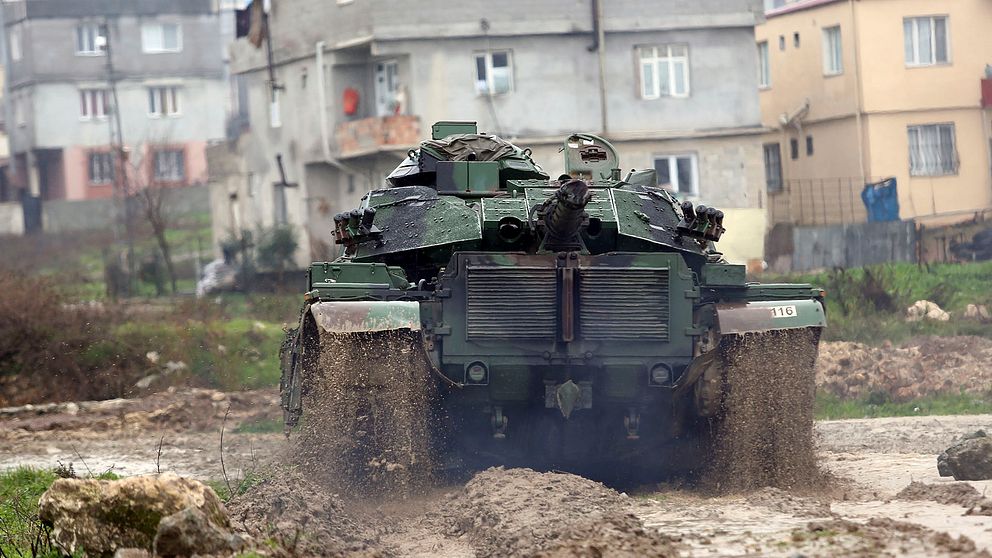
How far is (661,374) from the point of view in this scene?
43.5ft

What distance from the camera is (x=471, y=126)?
16.3 metres

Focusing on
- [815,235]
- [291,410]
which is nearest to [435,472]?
[291,410]

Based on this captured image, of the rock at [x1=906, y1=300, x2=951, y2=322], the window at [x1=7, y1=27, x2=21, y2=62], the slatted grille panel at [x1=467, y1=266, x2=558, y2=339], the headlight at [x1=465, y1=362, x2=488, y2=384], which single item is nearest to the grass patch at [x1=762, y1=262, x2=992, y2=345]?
the rock at [x1=906, y1=300, x2=951, y2=322]

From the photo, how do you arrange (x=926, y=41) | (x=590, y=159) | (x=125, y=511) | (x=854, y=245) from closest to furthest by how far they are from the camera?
(x=125, y=511), (x=590, y=159), (x=854, y=245), (x=926, y=41)

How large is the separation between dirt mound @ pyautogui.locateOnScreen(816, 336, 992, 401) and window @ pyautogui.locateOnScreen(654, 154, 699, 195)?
11.6 meters

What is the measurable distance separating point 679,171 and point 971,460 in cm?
2206

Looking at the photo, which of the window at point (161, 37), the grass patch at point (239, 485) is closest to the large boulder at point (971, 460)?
the grass patch at point (239, 485)

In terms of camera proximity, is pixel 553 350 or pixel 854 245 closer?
pixel 553 350

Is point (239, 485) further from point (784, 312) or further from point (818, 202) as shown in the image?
point (818, 202)

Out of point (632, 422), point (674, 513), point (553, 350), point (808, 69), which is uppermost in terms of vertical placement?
point (808, 69)

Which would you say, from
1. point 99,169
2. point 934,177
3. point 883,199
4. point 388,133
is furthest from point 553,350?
point 99,169

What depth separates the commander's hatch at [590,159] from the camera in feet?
51.5

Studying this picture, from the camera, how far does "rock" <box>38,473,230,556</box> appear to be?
988cm

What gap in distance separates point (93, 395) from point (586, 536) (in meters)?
14.2
